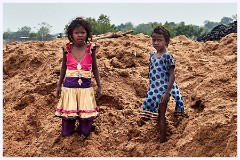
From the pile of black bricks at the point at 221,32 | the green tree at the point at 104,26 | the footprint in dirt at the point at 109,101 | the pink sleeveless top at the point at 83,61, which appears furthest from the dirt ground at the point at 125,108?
the green tree at the point at 104,26

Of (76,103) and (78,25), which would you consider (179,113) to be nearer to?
(76,103)

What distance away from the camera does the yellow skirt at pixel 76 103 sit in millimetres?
3516

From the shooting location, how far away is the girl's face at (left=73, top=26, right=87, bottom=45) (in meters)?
3.51

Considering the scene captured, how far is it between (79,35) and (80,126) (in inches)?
33.6

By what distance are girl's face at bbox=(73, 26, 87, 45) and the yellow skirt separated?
435 millimetres

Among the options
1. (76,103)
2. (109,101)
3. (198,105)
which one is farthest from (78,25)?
(198,105)

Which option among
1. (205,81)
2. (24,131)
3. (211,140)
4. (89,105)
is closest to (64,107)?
(89,105)

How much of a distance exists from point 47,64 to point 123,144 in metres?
2.18

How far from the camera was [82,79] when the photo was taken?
3535 mm

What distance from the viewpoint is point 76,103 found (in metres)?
3.53

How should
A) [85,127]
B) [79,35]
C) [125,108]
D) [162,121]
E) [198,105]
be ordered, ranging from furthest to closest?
[125,108]
[198,105]
[85,127]
[79,35]
[162,121]

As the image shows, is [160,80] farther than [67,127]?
No

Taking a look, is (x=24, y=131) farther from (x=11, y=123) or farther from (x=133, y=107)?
(x=133, y=107)

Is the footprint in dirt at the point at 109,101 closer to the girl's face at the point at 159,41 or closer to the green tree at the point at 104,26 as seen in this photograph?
the girl's face at the point at 159,41
